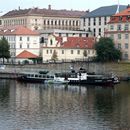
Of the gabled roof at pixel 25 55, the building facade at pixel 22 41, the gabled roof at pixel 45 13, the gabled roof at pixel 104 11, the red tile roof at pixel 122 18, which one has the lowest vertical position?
the gabled roof at pixel 25 55

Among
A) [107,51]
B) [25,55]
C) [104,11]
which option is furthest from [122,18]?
[104,11]

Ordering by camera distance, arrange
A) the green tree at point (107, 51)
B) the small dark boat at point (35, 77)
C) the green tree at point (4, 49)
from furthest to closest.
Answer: the green tree at point (4, 49) < the green tree at point (107, 51) < the small dark boat at point (35, 77)

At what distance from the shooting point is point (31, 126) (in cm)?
5225

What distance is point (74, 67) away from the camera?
98750 millimetres

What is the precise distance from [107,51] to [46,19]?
50575 millimetres

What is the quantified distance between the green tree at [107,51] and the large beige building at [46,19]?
46162 mm

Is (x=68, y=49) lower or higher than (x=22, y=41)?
lower

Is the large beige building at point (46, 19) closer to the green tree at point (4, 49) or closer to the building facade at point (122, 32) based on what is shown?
the green tree at point (4, 49)

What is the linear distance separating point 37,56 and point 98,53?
13.0 metres

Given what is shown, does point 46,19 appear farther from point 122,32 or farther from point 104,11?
point 122,32

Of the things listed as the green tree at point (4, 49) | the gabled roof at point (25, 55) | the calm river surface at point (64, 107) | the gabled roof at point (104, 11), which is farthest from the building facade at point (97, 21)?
the calm river surface at point (64, 107)

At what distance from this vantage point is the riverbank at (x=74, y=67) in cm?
9419

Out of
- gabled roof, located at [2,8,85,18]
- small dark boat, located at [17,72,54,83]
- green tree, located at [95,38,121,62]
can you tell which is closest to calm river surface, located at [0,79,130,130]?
small dark boat, located at [17,72,54,83]

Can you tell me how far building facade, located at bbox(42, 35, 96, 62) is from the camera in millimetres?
106125
